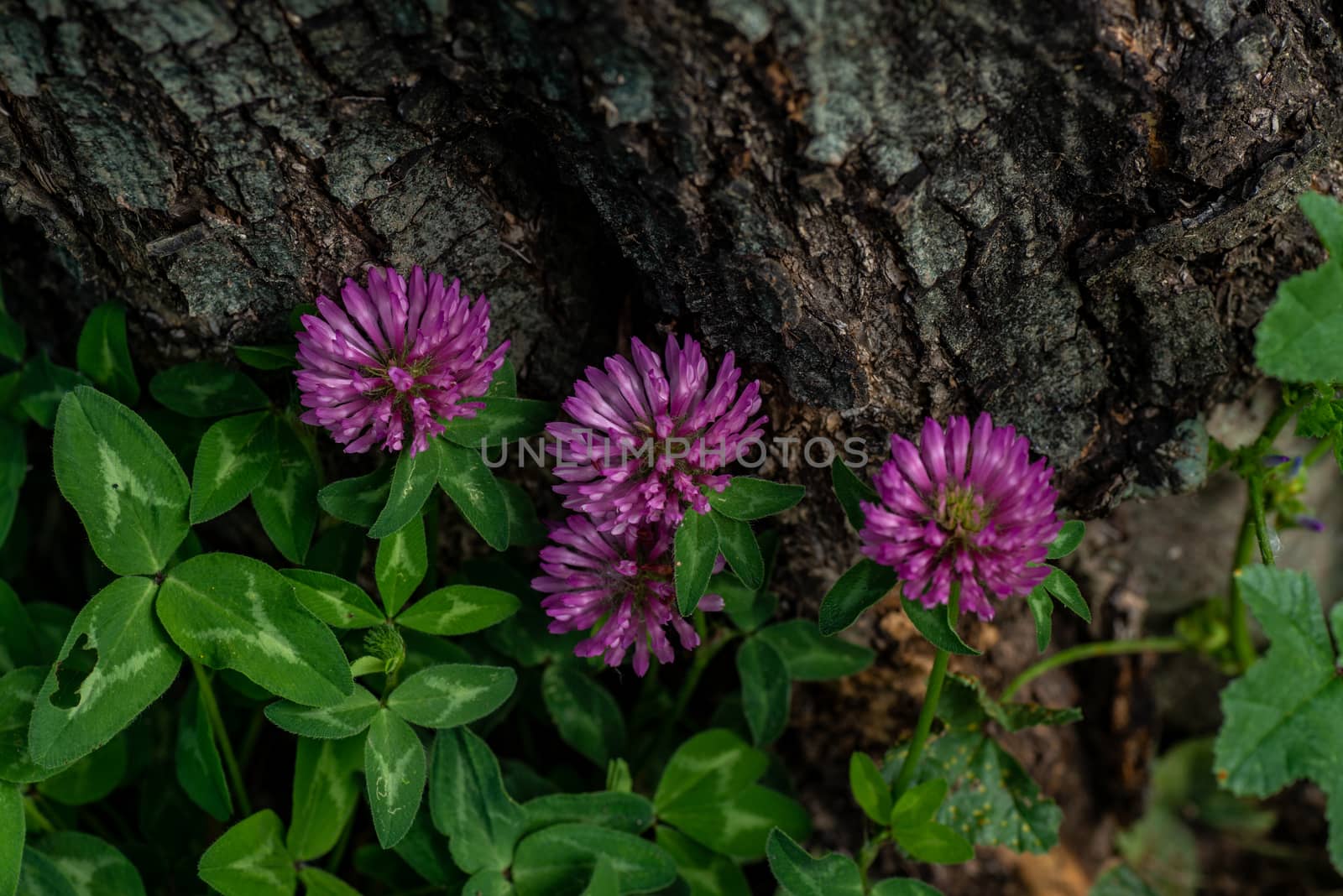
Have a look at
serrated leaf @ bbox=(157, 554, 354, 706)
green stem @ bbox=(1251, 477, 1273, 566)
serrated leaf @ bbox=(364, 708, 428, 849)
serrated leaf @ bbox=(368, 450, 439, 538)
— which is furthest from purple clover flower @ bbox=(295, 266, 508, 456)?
green stem @ bbox=(1251, 477, 1273, 566)

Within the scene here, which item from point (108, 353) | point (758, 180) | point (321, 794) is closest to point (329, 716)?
point (321, 794)

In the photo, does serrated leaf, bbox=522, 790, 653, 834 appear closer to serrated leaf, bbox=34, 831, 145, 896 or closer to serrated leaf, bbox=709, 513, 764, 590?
serrated leaf, bbox=709, 513, 764, 590

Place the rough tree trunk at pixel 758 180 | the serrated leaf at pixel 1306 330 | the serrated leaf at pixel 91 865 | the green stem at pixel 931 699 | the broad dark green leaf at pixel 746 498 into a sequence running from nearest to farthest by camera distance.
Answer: the rough tree trunk at pixel 758 180 < the serrated leaf at pixel 1306 330 < the green stem at pixel 931 699 < the broad dark green leaf at pixel 746 498 < the serrated leaf at pixel 91 865

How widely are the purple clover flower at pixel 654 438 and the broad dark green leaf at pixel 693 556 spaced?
3cm

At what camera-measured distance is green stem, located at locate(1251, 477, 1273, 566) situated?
76.2 inches

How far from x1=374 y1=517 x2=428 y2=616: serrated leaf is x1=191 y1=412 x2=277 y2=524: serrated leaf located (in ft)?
0.88

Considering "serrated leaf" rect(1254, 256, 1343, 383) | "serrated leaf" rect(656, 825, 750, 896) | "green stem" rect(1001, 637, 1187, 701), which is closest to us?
"serrated leaf" rect(1254, 256, 1343, 383)

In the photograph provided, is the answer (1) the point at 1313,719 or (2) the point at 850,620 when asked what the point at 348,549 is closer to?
(2) the point at 850,620

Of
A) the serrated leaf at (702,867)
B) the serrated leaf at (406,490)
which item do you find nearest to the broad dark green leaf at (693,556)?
the serrated leaf at (406,490)

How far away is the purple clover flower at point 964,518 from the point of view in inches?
66.1

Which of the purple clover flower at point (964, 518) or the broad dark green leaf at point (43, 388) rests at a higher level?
the purple clover flower at point (964, 518)

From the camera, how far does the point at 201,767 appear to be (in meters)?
2.08

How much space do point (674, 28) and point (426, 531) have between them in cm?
109

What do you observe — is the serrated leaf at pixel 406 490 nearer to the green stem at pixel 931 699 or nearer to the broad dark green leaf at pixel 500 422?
the broad dark green leaf at pixel 500 422
